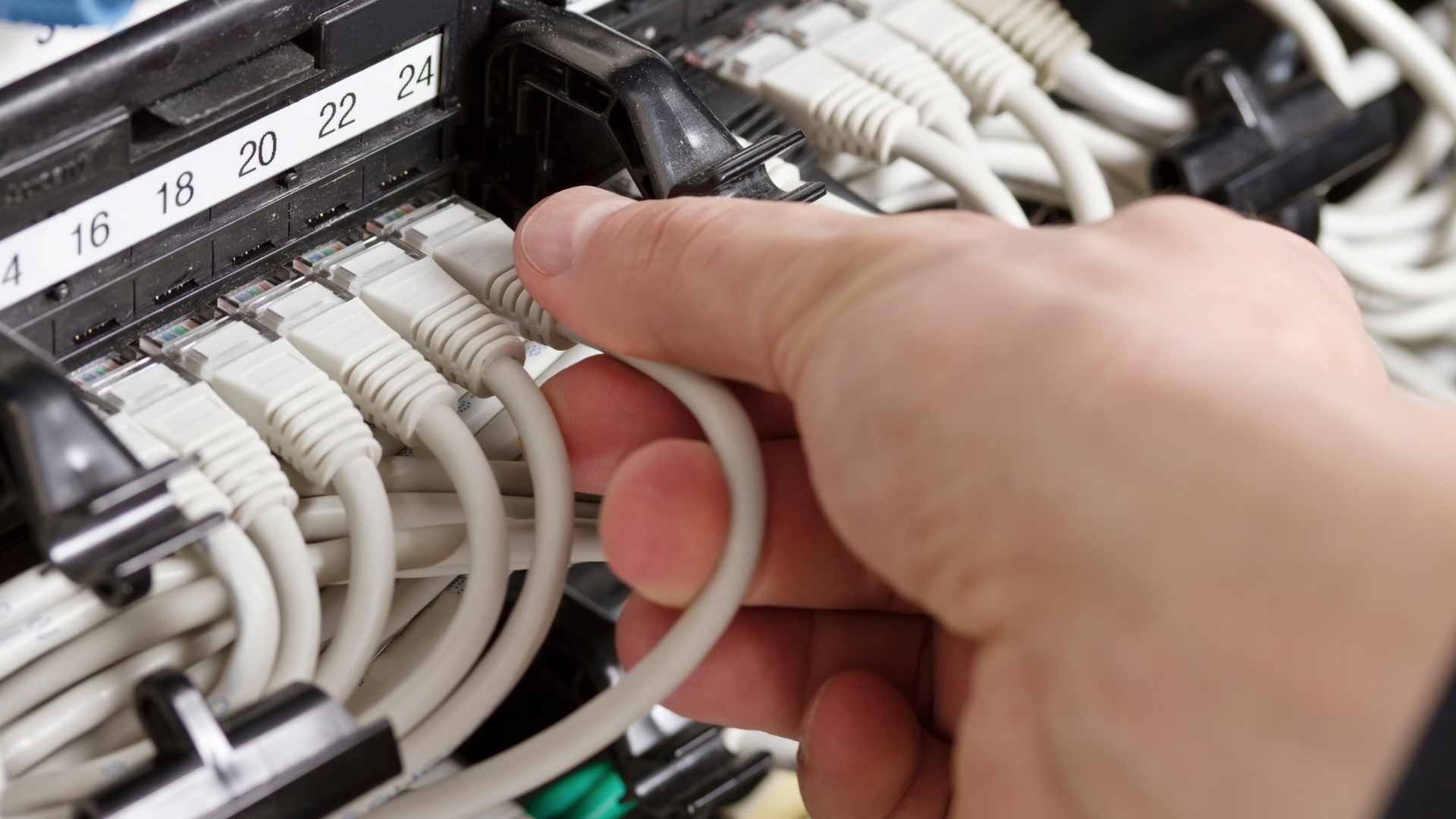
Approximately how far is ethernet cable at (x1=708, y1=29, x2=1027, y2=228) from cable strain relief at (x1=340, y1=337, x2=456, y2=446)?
302 millimetres

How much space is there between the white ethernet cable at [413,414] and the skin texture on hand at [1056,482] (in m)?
0.05

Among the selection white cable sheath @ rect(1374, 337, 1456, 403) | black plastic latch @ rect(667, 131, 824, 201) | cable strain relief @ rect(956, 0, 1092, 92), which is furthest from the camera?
white cable sheath @ rect(1374, 337, 1456, 403)

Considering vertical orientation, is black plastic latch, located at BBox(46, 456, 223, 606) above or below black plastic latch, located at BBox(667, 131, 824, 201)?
below

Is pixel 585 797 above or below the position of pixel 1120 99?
below

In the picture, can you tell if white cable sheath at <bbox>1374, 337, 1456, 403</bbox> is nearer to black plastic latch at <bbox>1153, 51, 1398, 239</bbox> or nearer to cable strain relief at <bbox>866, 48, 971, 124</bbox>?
black plastic latch at <bbox>1153, 51, 1398, 239</bbox>

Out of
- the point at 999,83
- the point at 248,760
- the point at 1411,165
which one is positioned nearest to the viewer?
the point at 248,760

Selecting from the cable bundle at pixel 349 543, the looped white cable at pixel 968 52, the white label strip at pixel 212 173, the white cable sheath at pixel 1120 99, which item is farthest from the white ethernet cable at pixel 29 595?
the white cable sheath at pixel 1120 99

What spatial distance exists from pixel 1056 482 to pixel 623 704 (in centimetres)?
17

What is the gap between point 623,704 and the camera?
20.3 inches

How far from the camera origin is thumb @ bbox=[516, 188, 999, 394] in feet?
1.82

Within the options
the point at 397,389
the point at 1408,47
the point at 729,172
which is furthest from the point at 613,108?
the point at 1408,47

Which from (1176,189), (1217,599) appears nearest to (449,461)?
(1217,599)

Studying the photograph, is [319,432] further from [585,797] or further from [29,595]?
[585,797]

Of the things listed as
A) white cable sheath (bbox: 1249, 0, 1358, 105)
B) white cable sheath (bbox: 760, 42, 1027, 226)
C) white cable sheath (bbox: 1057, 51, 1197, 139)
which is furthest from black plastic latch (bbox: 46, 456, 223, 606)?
white cable sheath (bbox: 1249, 0, 1358, 105)
